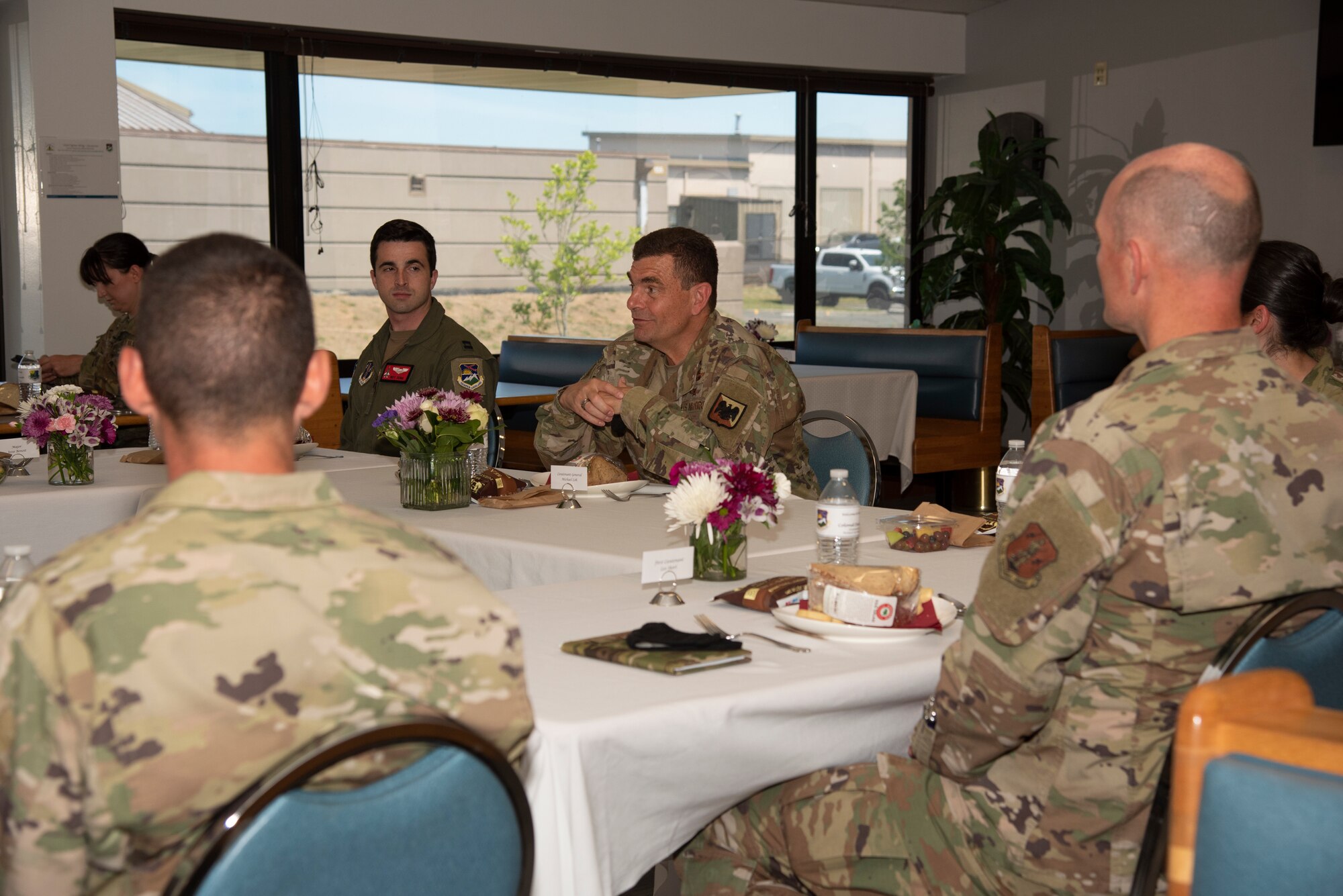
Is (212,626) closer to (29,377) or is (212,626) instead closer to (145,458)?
(145,458)

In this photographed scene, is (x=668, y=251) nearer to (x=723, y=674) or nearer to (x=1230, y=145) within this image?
(x=723, y=674)

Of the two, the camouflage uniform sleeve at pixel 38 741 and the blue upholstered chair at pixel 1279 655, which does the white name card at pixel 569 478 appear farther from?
the camouflage uniform sleeve at pixel 38 741

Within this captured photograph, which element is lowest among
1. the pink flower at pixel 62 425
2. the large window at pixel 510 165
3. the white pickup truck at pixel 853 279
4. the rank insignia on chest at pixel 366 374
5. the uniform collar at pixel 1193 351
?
the pink flower at pixel 62 425

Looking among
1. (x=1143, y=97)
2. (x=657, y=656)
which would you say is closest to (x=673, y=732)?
(x=657, y=656)

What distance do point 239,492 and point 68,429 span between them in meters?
2.39

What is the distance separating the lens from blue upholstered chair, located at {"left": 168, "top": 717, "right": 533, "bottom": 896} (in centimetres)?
102

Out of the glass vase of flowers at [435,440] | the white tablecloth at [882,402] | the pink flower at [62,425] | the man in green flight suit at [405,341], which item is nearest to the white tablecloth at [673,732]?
the glass vase of flowers at [435,440]

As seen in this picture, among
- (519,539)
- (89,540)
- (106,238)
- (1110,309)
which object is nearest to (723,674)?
(1110,309)

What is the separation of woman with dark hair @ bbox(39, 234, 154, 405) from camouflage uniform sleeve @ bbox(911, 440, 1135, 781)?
442 cm

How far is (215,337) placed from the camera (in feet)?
3.84

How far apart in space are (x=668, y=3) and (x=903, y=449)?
3.17 m

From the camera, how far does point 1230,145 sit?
751cm

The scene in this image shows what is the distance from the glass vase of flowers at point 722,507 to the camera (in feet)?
7.15

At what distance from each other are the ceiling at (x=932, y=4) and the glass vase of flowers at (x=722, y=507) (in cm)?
683
